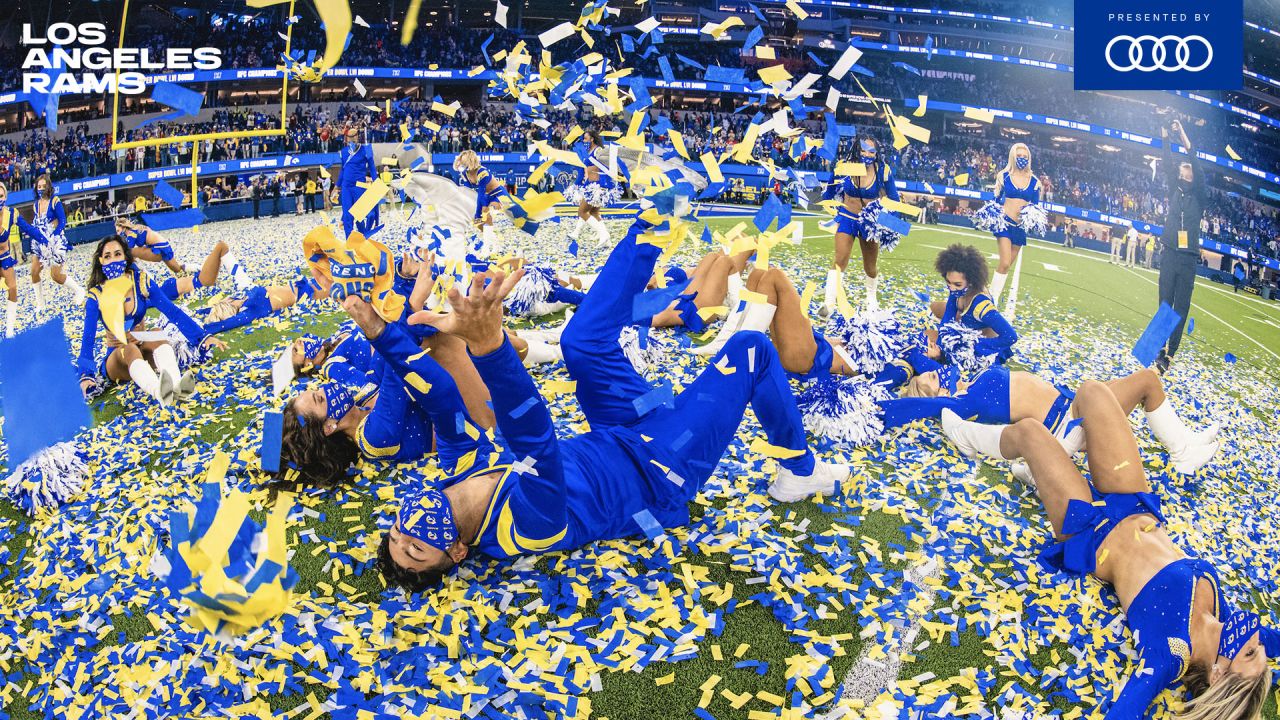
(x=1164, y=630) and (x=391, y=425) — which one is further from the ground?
(x=391, y=425)

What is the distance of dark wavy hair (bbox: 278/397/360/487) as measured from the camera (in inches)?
158

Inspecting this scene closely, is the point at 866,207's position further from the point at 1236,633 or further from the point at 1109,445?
the point at 1236,633

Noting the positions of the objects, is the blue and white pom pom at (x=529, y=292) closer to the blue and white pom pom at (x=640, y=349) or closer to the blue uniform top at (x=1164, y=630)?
the blue and white pom pom at (x=640, y=349)

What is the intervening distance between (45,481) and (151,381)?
51.1 inches

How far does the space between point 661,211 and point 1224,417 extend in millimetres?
5351

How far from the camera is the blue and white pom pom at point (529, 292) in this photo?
684cm

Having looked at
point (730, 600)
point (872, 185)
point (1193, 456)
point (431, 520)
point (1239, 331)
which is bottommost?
point (1239, 331)

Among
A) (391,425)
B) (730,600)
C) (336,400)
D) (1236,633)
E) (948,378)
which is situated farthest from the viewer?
(948,378)

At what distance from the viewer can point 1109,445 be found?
137 inches

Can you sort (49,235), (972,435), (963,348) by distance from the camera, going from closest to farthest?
1. (972,435)
2. (963,348)
3. (49,235)

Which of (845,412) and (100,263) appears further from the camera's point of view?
(100,263)

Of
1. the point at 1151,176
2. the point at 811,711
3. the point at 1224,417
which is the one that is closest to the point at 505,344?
the point at 811,711

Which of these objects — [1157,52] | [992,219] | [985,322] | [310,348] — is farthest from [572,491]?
[1157,52]

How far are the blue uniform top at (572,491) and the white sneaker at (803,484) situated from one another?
61cm
